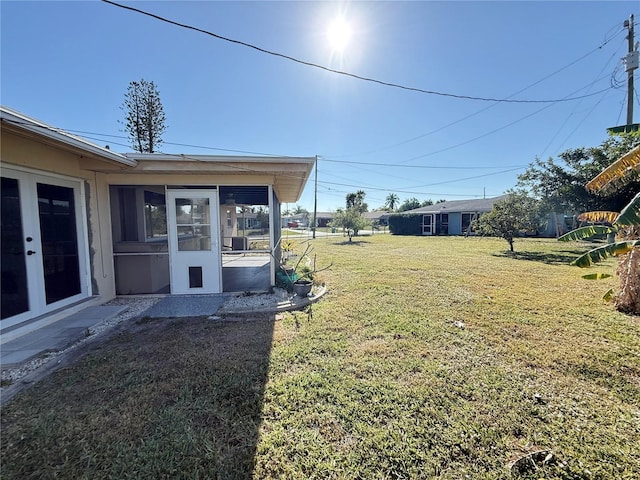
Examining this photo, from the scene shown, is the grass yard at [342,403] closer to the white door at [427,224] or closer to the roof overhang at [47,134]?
the roof overhang at [47,134]

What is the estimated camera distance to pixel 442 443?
215 cm

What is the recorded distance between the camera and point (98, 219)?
5711 millimetres

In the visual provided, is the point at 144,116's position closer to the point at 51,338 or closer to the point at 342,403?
the point at 51,338

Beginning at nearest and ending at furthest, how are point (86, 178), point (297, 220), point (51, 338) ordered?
1. point (51, 338)
2. point (86, 178)
3. point (297, 220)

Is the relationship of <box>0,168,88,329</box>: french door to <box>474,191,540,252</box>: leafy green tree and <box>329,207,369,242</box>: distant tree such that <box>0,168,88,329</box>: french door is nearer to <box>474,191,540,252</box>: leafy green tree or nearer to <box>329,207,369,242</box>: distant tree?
<box>474,191,540,252</box>: leafy green tree

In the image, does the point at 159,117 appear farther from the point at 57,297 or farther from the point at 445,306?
the point at 445,306

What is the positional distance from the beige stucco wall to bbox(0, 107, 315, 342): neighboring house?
0.02m

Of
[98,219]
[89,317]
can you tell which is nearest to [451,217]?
[98,219]

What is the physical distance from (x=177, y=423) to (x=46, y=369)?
223cm

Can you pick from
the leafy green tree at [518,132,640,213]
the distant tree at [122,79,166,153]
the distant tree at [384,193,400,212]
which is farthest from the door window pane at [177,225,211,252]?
the distant tree at [384,193,400,212]

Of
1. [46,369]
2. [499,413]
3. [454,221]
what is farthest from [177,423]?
[454,221]

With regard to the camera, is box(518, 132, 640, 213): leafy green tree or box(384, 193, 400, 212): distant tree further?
box(384, 193, 400, 212): distant tree

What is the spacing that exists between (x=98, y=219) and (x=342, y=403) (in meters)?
6.21

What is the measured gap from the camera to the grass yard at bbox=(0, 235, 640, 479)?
1.95m
